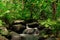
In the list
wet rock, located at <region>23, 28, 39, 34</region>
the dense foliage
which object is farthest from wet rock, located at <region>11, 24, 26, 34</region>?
the dense foliage

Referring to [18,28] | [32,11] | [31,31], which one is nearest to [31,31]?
[31,31]

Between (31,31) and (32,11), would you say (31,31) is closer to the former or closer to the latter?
(31,31)

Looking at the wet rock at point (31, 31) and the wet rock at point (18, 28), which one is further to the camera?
the wet rock at point (18, 28)

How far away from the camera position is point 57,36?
12.4m

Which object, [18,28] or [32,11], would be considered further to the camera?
[32,11]

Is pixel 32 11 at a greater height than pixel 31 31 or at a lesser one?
greater

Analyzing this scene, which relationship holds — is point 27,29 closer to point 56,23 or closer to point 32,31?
point 32,31

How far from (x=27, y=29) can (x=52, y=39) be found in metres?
3.49

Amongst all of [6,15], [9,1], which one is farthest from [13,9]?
[6,15]

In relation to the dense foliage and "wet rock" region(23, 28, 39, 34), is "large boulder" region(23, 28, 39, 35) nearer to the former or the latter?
"wet rock" region(23, 28, 39, 34)

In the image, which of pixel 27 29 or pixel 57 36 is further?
pixel 27 29

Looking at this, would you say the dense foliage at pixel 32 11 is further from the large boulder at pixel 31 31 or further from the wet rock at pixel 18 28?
the large boulder at pixel 31 31

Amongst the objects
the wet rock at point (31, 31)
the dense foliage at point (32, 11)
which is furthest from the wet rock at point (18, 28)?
the dense foliage at point (32, 11)

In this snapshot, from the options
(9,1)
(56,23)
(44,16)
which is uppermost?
(9,1)
